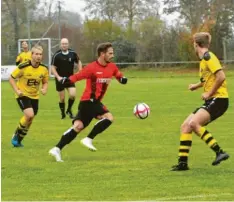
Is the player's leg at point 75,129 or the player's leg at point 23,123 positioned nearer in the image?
the player's leg at point 75,129

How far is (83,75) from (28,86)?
2057 mm

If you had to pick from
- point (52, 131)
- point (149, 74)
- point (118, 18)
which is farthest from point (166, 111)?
point (118, 18)

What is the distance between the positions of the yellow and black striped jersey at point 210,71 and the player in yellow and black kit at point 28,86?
3.59 meters

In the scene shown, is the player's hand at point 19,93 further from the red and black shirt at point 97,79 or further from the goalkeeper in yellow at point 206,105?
the goalkeeper in yellow at point 206,105

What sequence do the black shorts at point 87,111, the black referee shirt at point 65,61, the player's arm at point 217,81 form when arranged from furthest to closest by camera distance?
the black referee shirt at point 65,61 → the black shorts at point 87,111 → the player's arm at point 217,81

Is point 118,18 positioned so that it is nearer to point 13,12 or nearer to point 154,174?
point 13,12

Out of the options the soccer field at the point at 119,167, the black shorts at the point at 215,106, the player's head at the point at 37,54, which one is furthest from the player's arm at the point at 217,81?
the player's head at the point at 37,54

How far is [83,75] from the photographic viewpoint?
10.1m

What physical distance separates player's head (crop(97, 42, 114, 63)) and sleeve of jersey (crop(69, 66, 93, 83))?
0.30 meters

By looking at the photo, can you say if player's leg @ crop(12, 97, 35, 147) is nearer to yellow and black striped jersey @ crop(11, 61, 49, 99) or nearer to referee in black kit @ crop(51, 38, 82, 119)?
yellow and black striped jersey @ crop(11, 61, 49, 99)

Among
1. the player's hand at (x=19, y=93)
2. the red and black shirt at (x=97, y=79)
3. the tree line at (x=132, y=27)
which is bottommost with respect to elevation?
the tree line at (x=132, y=27)

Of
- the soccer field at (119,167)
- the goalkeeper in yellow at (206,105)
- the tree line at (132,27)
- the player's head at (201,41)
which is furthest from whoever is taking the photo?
the tree line at (132,27)

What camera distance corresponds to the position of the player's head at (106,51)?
10.2 metres

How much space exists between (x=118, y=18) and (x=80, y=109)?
58915 millimetres
